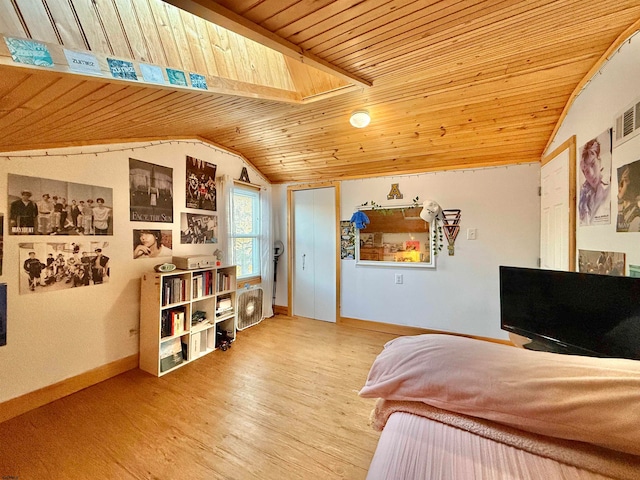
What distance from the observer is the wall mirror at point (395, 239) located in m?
3.58

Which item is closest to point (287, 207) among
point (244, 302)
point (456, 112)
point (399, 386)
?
point (244, 302)

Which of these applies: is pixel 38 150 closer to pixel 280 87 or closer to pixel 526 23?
pixel 280 87

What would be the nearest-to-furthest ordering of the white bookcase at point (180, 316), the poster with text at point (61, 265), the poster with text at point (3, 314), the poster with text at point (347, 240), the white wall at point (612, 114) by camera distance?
the white wall at point (612, 114)
the poster with text at point (3, 314)
the poster with text at point (61, 265)
the white bookcase at point (180, 316)
the poster with text at point (347, 240)

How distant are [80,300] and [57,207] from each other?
0.82 m

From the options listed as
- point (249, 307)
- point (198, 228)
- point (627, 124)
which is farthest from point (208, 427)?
point (627, 124)

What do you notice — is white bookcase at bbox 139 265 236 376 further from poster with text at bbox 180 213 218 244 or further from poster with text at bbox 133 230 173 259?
poster with text at bbox 180 213 218 244

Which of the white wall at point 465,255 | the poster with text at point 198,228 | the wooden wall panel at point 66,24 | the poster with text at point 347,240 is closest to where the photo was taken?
the wooden wall panel at point 66,24

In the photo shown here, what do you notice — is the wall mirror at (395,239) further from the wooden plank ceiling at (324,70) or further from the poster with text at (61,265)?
the poster with text at (61,265)

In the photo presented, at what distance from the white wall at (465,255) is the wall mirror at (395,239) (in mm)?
106

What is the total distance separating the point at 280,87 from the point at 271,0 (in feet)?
3.67

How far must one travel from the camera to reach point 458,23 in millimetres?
1446

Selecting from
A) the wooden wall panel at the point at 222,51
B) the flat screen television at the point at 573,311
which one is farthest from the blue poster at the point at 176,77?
the flat screen television at the point at 573,311

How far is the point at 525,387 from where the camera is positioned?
31.6 inches

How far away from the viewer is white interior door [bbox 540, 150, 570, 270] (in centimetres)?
221
